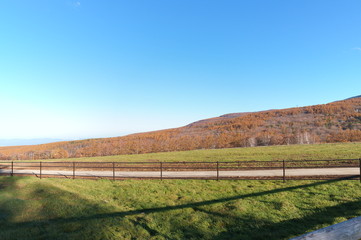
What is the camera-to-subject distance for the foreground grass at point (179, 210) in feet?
18.3

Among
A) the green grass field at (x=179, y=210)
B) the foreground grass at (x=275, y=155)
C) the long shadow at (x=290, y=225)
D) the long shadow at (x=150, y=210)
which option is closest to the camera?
the long shadow at (x=290, y=225)

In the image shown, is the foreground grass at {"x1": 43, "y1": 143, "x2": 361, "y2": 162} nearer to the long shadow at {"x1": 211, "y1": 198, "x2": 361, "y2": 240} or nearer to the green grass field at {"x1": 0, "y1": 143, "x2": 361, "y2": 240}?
the green grass field at {"x1": 0, "y1": 143, "x2": 361, "y2": 240}

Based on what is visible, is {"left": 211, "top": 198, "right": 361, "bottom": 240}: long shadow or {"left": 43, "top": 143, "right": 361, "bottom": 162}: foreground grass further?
{"left": 43, "top": 143, "right": 361, "bottom": 162}: foreground grass

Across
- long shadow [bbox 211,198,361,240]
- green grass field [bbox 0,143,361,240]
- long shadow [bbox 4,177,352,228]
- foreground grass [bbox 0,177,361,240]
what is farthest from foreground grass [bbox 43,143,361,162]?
long shadow [bbox 211,198,361,240]

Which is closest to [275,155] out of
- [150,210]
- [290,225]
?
[290,225]

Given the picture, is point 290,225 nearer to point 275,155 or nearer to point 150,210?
point 150,210

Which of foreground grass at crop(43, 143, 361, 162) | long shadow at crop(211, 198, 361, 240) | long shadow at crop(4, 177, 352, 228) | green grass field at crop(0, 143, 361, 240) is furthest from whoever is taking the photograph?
foreground grass at crop(43, 143, 361, 162)

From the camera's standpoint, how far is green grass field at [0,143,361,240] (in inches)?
219

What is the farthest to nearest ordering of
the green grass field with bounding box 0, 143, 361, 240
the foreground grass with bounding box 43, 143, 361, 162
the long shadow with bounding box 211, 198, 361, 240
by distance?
1. the foreground grass with bounding box 43, 143, 361, 162
2. the green grass field with bounding box 0, 143, 361, 240
3. the long shadow with bounding box 211, 198, 361, 240

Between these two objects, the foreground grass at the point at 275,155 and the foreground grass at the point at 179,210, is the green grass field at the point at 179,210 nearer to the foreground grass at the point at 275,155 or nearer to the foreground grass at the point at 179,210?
A: the foreground grass at the point at 179,210

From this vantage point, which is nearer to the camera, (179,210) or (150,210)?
(179,210)

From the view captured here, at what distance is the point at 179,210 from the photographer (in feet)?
23.3

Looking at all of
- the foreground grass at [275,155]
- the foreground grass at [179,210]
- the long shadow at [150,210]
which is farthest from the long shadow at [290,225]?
the foreground grass at [275,155]

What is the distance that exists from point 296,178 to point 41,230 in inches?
459
